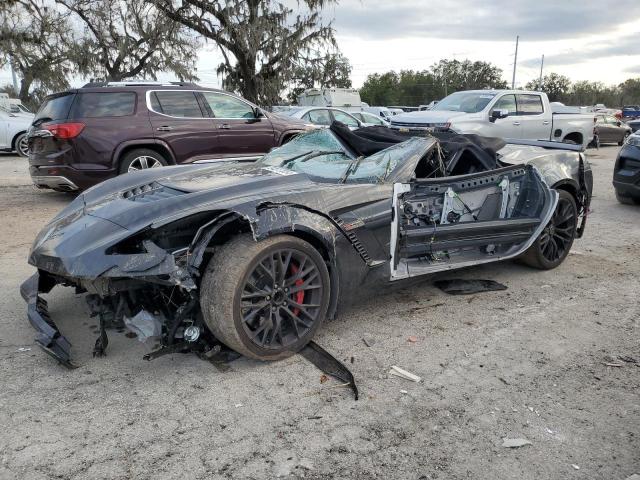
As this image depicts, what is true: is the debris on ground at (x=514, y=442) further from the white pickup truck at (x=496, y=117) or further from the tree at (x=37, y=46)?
the tree at (x=37, y=46)

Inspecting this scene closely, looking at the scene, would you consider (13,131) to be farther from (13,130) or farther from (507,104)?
(507,104)

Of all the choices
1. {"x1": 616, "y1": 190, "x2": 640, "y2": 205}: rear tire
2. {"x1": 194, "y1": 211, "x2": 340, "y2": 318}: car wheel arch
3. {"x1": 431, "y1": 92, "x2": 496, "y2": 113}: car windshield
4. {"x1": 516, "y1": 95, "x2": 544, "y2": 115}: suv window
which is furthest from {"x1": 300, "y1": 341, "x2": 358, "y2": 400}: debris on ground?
{"x1": 516, "y1": 95, "x2": 544, "y2": 115}: suv window

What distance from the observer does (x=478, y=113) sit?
11297 mm

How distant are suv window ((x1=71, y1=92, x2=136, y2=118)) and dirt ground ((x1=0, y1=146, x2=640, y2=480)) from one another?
402 cm

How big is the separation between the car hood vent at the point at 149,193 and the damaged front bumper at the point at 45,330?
815 millimetres

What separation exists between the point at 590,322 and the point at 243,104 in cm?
691

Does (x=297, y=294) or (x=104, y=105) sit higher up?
(x=104, y=105)

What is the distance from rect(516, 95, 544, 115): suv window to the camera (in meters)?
12.3

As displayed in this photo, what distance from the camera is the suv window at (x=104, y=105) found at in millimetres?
7578

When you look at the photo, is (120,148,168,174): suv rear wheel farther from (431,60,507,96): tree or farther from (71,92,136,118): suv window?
(431,60,507,96): tree

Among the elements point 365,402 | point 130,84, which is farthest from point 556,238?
point 130,84

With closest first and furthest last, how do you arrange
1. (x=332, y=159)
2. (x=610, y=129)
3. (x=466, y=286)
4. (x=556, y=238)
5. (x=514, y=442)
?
(x=514, y=442) → (x=332, y=159) → (x=466, y=286) → (x=556, y=238) → (x=610, y=129)

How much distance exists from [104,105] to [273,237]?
19.1ft

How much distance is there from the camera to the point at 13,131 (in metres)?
14.5
